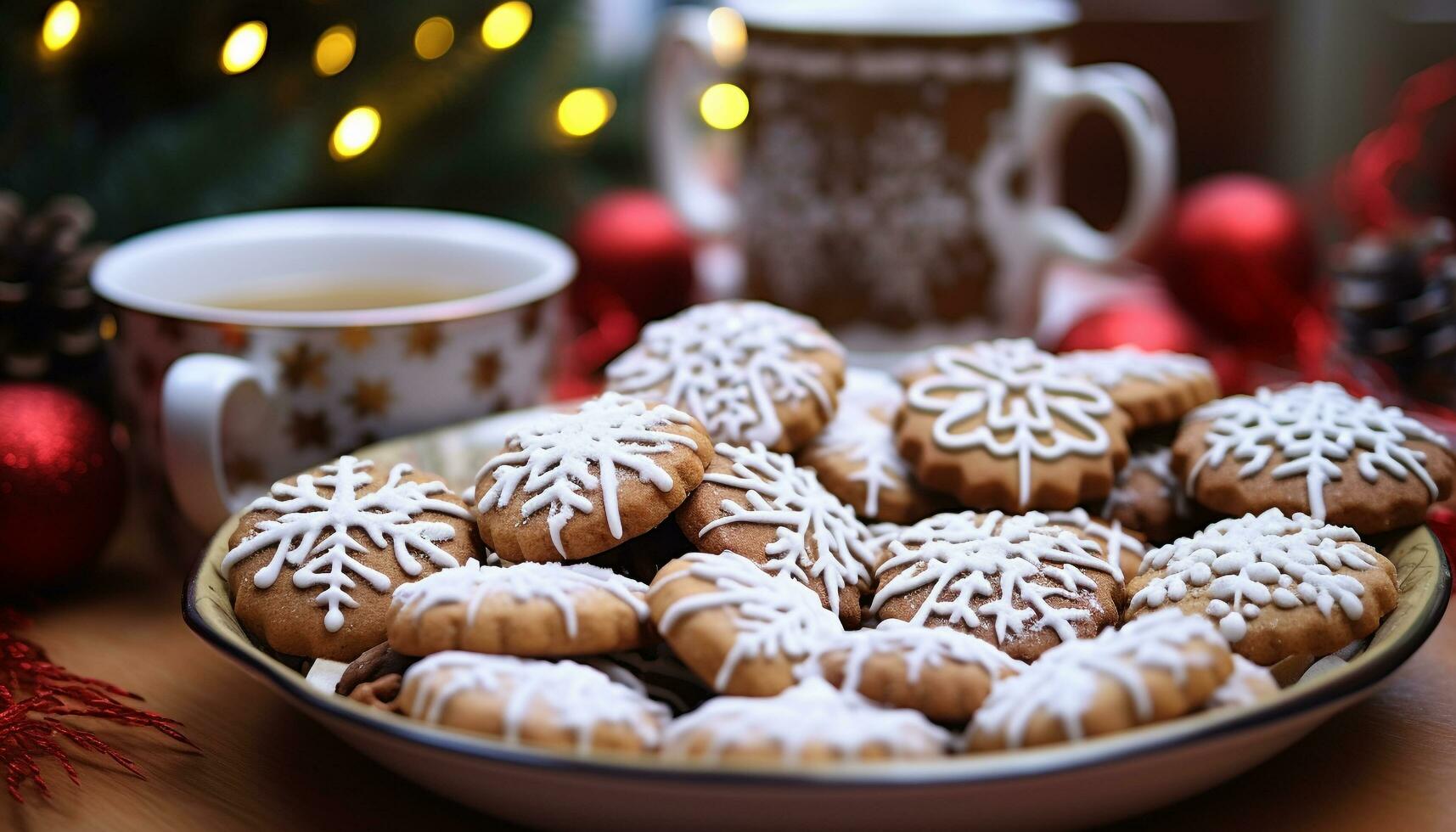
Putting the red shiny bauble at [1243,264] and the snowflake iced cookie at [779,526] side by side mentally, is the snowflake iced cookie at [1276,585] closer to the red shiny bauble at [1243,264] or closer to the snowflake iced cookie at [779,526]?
the snowflake iced cookie at [779,526]

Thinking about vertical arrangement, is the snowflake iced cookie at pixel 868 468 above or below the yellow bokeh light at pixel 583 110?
below

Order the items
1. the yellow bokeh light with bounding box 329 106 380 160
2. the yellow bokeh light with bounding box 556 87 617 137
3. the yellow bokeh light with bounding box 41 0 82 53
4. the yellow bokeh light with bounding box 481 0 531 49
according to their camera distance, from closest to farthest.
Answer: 1. the yellow bokeh light with bounding box 41 0 82 53
2. the yellow bokeh light with bounding box 329 106 380 160
3. the yellow bokeh light with bounding box 481 0 531 49
4. the yellow bokeh light with bounding box 556 87 617 137

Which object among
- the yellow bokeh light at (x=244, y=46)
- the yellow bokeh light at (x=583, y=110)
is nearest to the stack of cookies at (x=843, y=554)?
the yellow bokeh light at (x=244, y=46)

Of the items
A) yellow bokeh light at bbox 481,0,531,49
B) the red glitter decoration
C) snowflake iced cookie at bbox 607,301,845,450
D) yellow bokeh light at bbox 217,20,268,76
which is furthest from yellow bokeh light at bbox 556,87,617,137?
the red glitter decoration

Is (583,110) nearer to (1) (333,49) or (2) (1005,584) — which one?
(1) (333,49)

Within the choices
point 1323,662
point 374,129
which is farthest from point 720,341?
point 374,129

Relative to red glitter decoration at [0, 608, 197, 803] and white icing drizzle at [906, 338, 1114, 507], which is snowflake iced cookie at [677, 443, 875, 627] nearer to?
white icing drizzle at [906, 338, 1114, 507]
